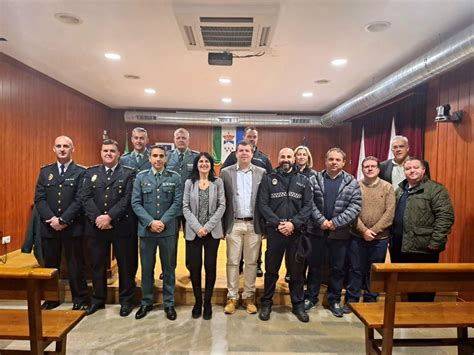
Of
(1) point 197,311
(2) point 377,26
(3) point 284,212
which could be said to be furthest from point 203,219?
(2) point 377,26

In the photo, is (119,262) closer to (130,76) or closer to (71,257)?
(71,257)

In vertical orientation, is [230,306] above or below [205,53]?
below

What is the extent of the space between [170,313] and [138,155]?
1675 mm

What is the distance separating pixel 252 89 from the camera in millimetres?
5391

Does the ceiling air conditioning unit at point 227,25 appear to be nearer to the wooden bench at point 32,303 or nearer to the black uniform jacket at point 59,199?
the black uniform jacket at point 59,199

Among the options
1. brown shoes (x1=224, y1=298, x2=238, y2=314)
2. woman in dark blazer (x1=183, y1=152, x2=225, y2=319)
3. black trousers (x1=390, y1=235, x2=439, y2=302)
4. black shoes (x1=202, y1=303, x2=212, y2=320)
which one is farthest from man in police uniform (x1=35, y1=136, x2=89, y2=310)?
black trousers (x1=390, y1=235, x2=439, y2=302)

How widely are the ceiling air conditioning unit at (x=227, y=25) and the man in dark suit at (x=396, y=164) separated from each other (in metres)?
1.72

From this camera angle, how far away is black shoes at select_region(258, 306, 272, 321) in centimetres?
278

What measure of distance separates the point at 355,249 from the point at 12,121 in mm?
4531

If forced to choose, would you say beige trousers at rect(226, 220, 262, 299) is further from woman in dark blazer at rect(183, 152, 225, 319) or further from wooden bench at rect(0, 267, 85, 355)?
wooden bench at rect(0, 267, 85, 355)

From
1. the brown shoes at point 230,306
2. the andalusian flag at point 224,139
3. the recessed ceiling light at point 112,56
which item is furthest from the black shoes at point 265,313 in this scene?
the andalusian flag at point 224,139

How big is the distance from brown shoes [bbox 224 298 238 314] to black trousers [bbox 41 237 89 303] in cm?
138

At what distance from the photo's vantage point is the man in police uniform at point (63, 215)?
278 centimetres

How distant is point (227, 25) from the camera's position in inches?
108
